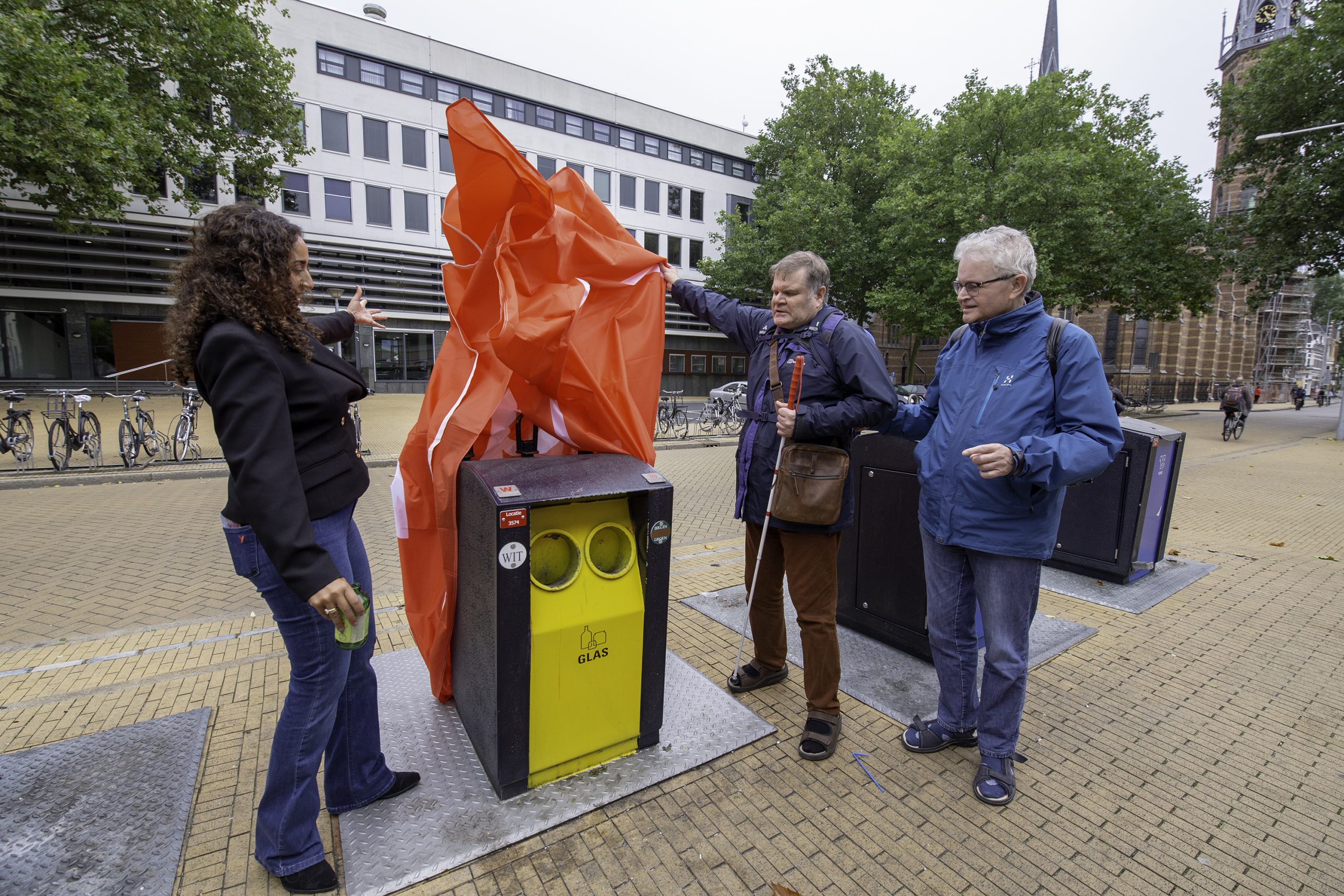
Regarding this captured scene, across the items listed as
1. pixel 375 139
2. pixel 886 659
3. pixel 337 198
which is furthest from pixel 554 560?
pixel 375 139

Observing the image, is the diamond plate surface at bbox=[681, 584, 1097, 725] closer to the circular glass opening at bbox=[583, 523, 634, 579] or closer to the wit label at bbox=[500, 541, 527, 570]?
the circular glass opening at bbox=[583, 523, 634, 579]

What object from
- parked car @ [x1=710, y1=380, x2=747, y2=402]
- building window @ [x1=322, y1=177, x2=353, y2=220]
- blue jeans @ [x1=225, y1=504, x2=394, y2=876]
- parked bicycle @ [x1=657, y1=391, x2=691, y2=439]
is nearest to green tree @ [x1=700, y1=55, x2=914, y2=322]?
parked car @ [x1=710, y1=380, x2=747, y2=402]

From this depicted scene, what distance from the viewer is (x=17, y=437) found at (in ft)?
30.5

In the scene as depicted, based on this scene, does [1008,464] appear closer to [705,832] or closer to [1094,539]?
[705,832]

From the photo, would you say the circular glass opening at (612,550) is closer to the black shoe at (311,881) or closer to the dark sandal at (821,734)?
the dark sandal at (821,734)

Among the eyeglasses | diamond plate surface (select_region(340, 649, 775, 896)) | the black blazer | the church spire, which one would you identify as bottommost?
diamond plate surface (select_region(340, 649, 775, 896))

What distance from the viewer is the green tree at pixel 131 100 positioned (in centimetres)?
1091

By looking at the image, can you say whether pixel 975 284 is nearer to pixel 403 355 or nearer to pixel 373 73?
pixel 403 355

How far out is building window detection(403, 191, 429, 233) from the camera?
28.7 m

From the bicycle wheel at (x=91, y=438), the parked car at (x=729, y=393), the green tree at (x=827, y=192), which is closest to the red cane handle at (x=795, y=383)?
the bicycle wheel at (x=91, y=438)

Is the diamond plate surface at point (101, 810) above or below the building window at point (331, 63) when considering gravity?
below

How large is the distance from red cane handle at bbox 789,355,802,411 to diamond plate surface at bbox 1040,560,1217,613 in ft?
9.44

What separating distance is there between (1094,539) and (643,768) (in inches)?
171

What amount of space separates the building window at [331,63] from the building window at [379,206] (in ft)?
14.9
